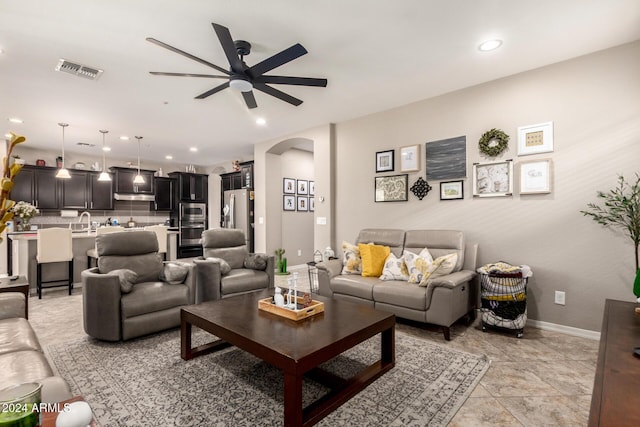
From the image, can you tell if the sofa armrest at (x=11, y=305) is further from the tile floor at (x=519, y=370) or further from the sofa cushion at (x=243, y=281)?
the sofa cushion at (x=243, y=281)

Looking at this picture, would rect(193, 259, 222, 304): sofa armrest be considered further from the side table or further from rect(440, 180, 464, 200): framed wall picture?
rect(440, 180, 464, 200): framed wall picture

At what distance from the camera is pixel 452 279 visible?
305 centimetres

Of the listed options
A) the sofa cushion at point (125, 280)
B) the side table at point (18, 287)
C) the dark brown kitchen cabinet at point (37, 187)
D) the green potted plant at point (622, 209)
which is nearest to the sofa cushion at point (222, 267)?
the sofa cushion at point (125, 280)

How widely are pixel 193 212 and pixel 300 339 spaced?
7770mm

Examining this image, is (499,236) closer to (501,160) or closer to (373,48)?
(501,160)

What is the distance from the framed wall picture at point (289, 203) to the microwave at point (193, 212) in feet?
11.0

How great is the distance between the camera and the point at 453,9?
245 cm

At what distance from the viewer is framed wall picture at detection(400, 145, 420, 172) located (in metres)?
4.31

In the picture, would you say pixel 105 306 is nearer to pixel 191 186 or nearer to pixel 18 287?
pixel 18 287

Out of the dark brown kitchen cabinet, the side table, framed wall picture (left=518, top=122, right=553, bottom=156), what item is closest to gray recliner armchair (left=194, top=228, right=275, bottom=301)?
the side table

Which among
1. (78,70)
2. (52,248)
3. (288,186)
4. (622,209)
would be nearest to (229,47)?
(78,70)

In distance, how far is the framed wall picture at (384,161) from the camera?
460 centimetres

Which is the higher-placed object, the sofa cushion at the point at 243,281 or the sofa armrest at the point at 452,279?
the sofa armrest at the point at 452,279

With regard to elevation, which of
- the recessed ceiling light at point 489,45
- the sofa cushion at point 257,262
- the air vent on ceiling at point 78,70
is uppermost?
the recessed ceiling light at point 489,45
